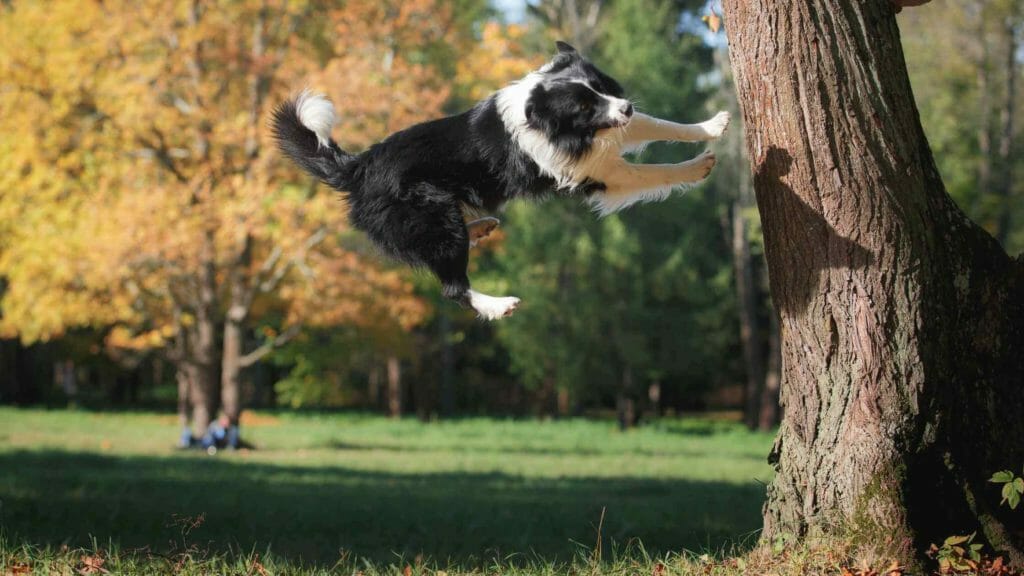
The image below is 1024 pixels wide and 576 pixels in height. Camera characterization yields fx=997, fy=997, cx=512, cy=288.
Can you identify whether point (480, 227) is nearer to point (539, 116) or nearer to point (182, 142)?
point (539, 116)

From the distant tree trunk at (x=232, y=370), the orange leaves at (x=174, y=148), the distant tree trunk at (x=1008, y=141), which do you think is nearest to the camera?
the orange leaves at (x=174, y=148)

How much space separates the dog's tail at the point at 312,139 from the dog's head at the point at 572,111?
2.99ft

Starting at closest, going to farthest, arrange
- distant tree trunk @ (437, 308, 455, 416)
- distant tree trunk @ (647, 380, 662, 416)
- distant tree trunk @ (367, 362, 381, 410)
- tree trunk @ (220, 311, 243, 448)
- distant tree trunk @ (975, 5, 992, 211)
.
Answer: tree trunk @ (220, 311, 243, 448) < distant tree trunk @ (975, 5, 992, 211) < distant tree trunk @ (437, 308, 455, 416) < distant tree trunk @ (647, 380, 662, 416) < distant tree trunk @ (367, 362, 381, 410)

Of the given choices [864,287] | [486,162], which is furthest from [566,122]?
[864,287]

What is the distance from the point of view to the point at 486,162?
14.5 feet

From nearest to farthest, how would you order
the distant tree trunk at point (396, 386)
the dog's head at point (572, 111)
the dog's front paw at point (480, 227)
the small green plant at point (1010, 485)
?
the small green plant at point (1010, 485) < the dog's head at point (572, 111) < the dog's front paw at point (480, 227) < the distant tree trunk at point (396, 386)

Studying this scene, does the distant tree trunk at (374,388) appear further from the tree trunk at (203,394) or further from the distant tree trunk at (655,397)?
the tree trunk at (203,394)

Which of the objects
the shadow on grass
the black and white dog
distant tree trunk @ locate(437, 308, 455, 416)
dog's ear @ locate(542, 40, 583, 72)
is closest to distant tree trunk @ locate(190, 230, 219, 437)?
the shadow on grass

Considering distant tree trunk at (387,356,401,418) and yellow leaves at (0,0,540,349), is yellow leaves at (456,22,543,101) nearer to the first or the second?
yellow leaves at (0,0,540,349)

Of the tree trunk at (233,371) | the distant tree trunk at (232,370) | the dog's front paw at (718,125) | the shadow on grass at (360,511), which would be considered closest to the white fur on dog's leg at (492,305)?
the dog's front paw at (718,125)

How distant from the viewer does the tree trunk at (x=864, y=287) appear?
420cm

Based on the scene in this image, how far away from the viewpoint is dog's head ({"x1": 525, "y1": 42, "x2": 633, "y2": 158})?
14.3 feet

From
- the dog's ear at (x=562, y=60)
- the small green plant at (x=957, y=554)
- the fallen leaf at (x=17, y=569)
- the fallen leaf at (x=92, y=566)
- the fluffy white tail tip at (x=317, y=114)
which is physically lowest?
the fallen leaf at (x=17, y=569)

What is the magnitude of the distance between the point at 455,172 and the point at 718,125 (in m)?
1.23
